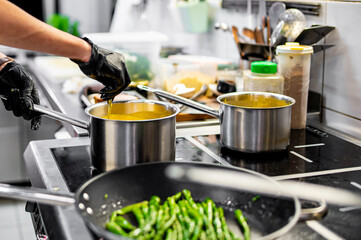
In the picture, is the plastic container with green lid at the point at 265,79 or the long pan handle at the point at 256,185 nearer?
the long pan handle at the point at 256,185

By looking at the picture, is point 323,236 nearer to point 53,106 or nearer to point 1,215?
point 53,106

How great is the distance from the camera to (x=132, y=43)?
229cm

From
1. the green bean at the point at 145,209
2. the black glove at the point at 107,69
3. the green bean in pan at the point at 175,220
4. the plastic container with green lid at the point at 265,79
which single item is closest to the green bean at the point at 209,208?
the green bean in pan at the point at 175,220

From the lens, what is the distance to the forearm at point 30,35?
1067 mm

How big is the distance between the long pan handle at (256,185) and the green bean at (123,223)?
16 centimetres

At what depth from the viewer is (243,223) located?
0.93m

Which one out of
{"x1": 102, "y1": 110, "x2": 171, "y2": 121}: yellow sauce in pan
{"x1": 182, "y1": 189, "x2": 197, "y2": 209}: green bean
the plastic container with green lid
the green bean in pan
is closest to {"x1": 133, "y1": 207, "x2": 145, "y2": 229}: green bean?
the green bean in pan

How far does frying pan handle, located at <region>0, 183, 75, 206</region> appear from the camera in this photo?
2.71 ft

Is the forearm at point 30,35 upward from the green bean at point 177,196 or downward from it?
upward

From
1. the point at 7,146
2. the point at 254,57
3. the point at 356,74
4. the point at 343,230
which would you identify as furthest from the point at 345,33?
the point at 7,146

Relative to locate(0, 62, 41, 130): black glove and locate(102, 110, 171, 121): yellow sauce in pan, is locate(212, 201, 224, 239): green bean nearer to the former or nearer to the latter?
locate(102, 110, 171, 121): yellow sauce in pan

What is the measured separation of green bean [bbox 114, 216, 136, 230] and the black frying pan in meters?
0.03

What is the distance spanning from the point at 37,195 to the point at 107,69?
55 cm

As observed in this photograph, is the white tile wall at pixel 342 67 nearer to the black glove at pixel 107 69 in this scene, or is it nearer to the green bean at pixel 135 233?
the black glove at pixel 107 69
